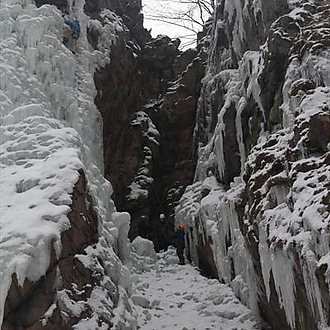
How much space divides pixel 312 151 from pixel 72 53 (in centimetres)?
815

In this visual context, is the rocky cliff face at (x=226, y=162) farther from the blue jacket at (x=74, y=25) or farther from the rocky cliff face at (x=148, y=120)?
the blue jacket at (x=74, y=25)

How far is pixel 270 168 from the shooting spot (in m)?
7.04

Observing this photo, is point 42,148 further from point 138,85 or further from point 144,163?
point 138,85

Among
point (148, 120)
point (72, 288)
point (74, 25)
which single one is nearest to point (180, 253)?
point (148, 120)

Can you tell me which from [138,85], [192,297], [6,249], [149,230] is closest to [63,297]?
[6,249]

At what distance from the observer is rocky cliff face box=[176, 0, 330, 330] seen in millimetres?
5516

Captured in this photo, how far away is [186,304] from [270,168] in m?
2.93

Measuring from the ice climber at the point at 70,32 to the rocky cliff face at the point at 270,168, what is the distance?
3.86 metres

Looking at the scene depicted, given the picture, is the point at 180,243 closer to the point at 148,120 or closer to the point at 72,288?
the point at 148,120

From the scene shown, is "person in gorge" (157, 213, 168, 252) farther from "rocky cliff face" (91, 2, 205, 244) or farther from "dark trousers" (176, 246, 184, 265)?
"dark trousers" (176, 246, 184, 265)

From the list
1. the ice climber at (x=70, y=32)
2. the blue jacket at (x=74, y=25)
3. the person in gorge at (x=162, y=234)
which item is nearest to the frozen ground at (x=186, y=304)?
the person in gorge at (x=162, y=234)

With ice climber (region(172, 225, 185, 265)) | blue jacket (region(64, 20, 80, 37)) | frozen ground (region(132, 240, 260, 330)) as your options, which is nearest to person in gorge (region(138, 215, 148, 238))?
ice climber (region(172, 225, 185, 265))

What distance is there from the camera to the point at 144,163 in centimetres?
1630

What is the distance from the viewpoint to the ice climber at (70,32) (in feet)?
41.9
